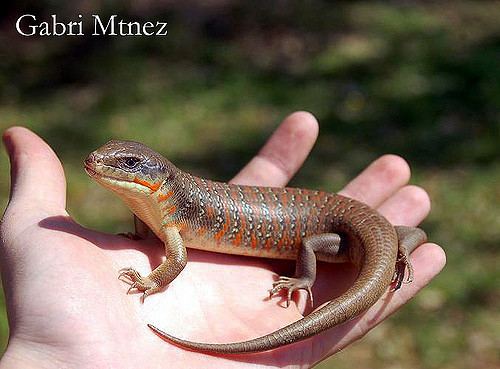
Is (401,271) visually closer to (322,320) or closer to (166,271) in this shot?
(322,320)

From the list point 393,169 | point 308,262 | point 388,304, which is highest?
point 393,169

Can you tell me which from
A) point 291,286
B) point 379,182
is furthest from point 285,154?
point 291,286

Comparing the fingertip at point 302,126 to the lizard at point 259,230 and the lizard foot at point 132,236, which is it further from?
the lizard foot at point 132,236

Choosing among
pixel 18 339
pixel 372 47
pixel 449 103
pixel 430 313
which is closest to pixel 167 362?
pixel 18 339

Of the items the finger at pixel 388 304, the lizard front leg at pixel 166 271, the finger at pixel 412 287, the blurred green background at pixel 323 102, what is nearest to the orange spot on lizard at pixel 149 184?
the lizard front leg at pixel 166 271

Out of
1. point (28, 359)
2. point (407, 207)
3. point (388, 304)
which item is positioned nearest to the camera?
point (28, 359)

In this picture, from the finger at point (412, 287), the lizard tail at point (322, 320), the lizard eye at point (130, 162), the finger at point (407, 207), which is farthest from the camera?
the finger at point (407, 207)

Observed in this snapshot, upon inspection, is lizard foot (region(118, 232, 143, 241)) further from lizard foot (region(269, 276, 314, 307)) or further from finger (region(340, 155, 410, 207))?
finger (region(340, 155, 410, 207))
